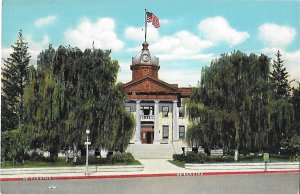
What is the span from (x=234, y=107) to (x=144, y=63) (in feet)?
12.5

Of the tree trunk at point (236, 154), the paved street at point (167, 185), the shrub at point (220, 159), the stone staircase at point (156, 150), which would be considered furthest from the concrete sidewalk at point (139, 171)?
the stone staircase at point (156, 150)

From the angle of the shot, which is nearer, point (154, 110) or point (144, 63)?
point (144, 63)

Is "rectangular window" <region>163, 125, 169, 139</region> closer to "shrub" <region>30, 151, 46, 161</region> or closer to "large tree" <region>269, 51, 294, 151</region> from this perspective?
"large tree" <region>269, 51, 294, 151</region>

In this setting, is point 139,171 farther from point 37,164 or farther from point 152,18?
point 152,18

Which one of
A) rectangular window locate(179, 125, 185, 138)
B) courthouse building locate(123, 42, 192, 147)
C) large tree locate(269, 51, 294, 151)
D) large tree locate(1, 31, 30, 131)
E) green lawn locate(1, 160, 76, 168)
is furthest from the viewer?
courthouse building locate(123, 42, 192, 147)

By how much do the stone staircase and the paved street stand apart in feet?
15.5

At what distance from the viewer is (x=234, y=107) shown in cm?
1596

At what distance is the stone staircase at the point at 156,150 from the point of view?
58.6 feet

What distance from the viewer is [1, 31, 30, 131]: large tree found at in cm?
1513

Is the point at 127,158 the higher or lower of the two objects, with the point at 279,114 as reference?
lower

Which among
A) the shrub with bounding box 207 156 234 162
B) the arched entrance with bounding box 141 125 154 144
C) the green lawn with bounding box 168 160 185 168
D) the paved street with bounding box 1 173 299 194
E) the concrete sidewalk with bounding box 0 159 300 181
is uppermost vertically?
the arched entrance with bounding box 141 125 154 144

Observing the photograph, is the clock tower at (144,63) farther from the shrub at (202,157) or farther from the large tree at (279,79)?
the large tree at (279,79)

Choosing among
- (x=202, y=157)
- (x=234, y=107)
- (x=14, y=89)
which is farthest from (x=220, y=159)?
(x=14, y=89)

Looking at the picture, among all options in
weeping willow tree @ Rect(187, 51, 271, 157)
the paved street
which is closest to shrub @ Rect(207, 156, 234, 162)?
weeping willow tree @ Rect(187, 51, 271, 157)
